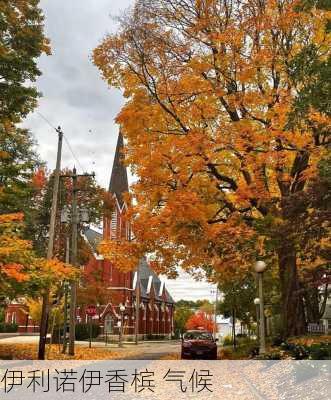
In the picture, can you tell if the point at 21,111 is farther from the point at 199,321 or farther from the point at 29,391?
the point at 199,321

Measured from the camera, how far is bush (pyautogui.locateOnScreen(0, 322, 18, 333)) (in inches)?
2653

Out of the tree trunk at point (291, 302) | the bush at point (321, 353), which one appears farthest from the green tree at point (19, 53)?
the bush at point (321, 353)

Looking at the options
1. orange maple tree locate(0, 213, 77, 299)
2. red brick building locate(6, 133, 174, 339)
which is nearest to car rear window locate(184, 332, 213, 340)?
orange maple tree locate(0, 213, 77, 299)

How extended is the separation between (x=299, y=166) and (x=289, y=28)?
5.09m

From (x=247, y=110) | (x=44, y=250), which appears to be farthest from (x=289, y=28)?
(x=44, y=250)

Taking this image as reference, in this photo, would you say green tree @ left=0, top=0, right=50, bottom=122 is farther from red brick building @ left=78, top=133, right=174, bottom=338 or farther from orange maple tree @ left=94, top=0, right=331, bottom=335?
red brick building @ left=78, top=133, right=174, bottom=338

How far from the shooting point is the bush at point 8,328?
221 ft

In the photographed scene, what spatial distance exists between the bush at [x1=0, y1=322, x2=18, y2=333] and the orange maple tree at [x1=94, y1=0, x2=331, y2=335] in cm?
5237

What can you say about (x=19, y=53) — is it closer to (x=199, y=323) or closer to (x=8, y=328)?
(x=8, y=328)

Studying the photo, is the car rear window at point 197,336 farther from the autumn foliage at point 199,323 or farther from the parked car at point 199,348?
the autumn foliage at point 199,323

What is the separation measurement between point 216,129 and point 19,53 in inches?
329

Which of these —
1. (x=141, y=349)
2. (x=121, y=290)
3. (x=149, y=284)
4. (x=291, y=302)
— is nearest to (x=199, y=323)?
(x=149, y=284)

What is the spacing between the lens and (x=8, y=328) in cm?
6812

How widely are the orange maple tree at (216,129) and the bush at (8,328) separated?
172ft
